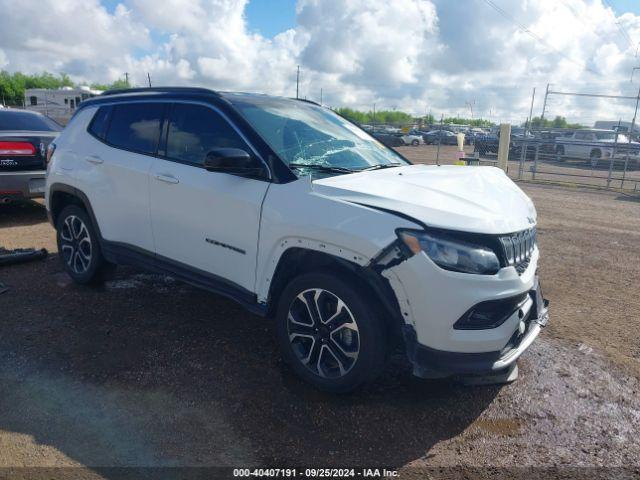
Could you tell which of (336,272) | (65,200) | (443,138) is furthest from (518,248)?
(443,138)

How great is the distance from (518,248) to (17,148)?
703 centimetres

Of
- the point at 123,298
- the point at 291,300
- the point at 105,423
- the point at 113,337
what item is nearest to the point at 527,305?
the point at 291,300

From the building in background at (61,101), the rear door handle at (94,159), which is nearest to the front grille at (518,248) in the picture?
the rear door handle at (94,159)

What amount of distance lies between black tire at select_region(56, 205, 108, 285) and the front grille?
361 cm

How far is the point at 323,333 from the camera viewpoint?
10.6ft

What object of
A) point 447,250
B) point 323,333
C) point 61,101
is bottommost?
point 323,333

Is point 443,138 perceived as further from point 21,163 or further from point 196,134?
point 196,134

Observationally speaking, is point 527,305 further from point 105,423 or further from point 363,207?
point 105,423

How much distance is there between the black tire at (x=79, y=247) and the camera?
483cm

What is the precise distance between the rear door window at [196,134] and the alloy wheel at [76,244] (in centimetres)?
153

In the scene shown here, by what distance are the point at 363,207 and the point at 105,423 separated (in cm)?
→ 196

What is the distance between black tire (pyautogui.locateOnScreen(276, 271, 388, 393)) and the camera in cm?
297

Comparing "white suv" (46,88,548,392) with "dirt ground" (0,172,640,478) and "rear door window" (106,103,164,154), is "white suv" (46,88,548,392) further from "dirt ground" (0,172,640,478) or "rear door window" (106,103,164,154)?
"dirt ground" (0,172,640,478)

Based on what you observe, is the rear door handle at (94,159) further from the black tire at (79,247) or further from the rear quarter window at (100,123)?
the black tire at (79,247)
